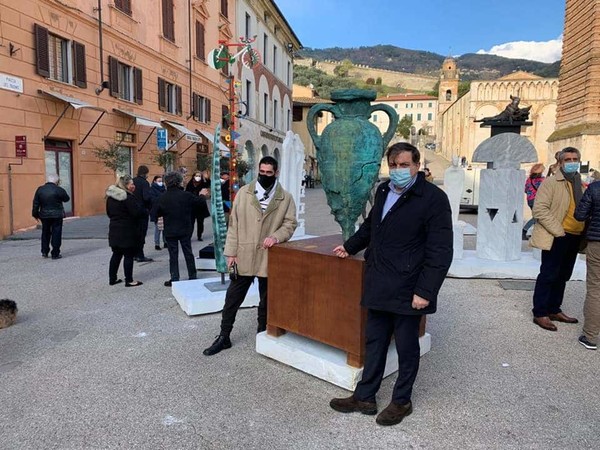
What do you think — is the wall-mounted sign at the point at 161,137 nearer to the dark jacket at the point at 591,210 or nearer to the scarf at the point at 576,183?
the scarf at the point at 576,183

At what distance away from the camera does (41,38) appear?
1181 centimetres

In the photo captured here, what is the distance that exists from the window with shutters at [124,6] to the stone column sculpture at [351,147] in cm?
1312

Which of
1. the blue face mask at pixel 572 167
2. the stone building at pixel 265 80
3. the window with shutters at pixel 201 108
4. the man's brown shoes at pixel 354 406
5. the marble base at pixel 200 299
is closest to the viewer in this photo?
the man's brown shoes at pixel 354 406

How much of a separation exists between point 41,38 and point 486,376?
43.1 feet

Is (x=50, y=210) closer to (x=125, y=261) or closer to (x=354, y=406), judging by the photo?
(x=125, y=261)

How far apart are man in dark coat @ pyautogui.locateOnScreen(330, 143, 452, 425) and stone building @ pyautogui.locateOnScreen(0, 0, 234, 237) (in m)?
11.0

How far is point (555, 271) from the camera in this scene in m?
4.69

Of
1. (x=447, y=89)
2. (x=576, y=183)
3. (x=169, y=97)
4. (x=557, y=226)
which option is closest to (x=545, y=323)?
(x=557, y=226)

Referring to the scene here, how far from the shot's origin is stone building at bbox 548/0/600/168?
21.3 m

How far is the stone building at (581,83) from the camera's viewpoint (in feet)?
69.9

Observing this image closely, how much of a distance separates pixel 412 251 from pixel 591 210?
2387 millimetres

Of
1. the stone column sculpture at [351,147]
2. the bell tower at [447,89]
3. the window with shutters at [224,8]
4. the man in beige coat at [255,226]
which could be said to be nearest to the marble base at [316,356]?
the man in beige coat at [255,226]

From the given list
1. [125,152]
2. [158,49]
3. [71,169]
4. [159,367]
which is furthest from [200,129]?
[159,367]

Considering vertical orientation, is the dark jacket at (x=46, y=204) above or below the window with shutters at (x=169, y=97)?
below
